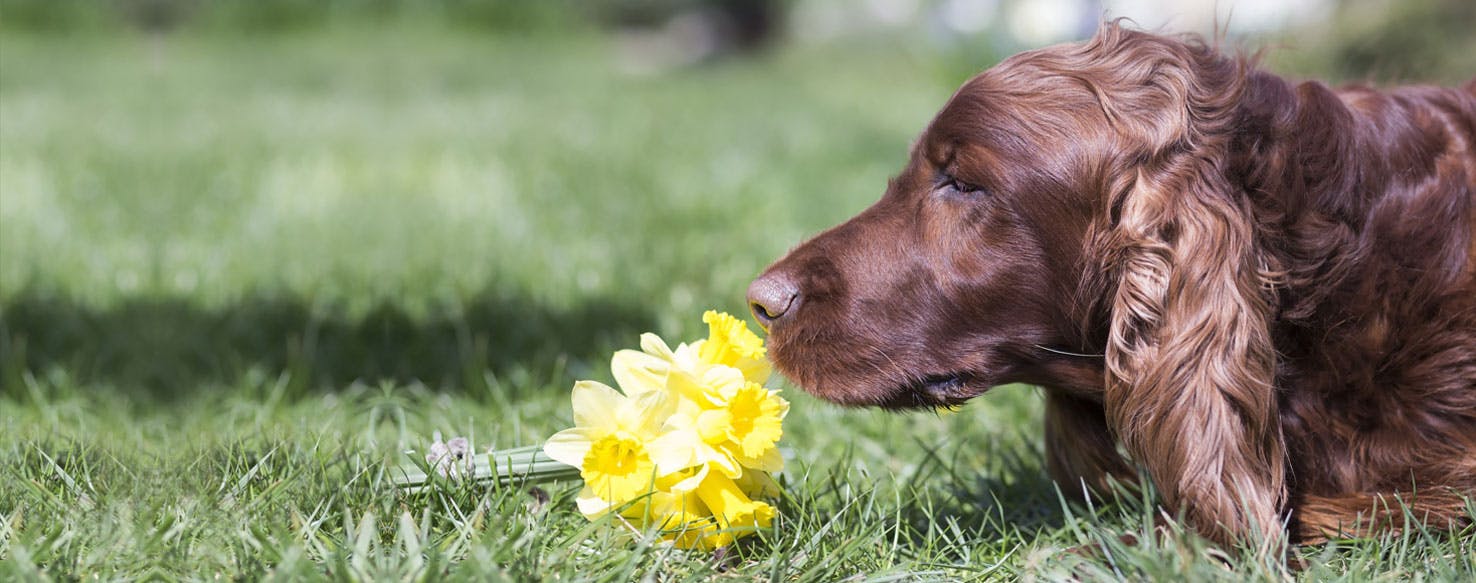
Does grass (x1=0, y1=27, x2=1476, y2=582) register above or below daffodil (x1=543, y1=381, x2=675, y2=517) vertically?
below

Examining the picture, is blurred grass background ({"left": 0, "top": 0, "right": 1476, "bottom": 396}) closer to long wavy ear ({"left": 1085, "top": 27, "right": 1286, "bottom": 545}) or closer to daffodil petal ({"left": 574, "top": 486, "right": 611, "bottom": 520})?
long wavy ear ({"left": 1085, "top": 27, "right": 1286, "bottom": 545})

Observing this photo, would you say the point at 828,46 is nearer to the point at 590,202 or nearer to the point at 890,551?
the point at 590,202

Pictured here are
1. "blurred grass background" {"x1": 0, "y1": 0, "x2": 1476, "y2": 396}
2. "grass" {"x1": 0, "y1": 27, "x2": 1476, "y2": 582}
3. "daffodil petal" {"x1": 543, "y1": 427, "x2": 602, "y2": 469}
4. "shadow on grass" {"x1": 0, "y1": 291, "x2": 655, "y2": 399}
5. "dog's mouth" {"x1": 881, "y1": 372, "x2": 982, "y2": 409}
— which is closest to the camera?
"grass" {"x1": 0, "y1": 27, "x2": 1476, "y2": 582}

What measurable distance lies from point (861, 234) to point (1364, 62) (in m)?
6.57

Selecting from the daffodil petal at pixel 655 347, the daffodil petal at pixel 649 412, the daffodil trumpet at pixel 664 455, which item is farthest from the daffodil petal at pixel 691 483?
the daffodil petal at pixel 655 347

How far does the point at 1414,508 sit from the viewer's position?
2057 mm

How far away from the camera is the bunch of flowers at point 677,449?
1.96m

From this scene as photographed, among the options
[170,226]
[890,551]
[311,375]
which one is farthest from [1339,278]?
[170,226]

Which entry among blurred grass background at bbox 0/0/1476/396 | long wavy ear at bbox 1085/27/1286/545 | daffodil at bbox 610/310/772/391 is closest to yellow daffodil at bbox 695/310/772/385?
daffodil at bbox 610/310/772/391

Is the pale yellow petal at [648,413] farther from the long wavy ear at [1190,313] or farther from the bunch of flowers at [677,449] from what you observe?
the long wavy ear at [1190,313]

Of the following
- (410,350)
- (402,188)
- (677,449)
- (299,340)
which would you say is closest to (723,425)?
(677,449)

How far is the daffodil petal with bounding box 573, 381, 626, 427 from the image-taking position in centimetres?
197

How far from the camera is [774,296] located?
6.95 ft

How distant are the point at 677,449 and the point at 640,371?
0.53 feet
